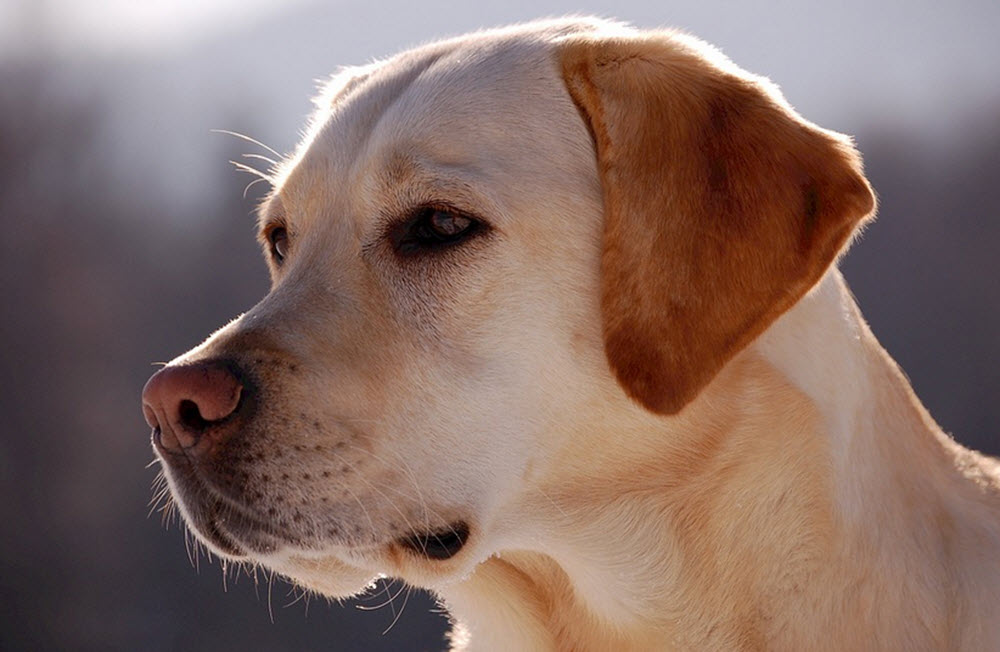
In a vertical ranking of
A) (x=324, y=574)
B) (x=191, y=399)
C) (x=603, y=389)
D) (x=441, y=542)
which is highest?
(x=191, y=399)

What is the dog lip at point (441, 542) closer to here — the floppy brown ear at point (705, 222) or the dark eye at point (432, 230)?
the floppy brown ear at point (705, 222)

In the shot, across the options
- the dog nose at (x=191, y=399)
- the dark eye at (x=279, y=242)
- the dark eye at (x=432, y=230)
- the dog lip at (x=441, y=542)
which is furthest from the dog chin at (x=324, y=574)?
the dark eye at (x=279, y=242)

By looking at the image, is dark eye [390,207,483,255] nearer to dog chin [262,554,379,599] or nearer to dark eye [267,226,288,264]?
dark eye [267,226,288,264]

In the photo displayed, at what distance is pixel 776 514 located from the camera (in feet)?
7.20

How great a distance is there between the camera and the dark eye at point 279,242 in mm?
2742

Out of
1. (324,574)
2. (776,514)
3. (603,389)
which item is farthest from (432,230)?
(776,514)

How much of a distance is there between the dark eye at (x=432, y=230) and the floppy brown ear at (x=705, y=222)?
287 mm

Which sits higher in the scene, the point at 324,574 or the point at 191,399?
the point at 191,399

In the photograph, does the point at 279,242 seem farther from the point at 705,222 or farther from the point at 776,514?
the point at 776,514

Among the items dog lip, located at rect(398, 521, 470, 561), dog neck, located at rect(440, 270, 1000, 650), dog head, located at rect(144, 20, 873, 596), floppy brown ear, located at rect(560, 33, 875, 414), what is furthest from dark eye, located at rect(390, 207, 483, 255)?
dog lip, located at rect(398, 521, 470, 561)

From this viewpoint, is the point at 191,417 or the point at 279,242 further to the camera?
the point at 279,242

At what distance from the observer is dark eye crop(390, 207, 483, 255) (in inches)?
87.7

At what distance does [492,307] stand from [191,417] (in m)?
0.62

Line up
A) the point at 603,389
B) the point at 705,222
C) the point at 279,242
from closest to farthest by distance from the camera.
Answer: the point at 705,222 < the point at 603,389 < the point at 279,242
